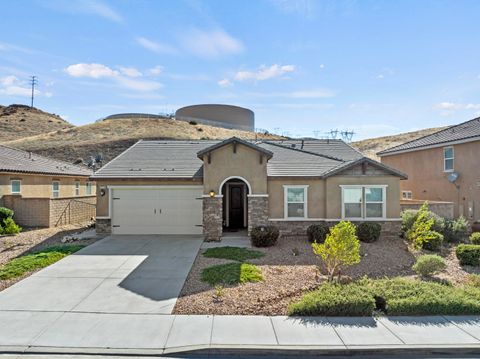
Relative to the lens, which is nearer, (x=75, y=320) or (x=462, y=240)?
(x=75, y=320)

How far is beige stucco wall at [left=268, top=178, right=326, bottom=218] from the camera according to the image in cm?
1496

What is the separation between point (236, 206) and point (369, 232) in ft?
24.1

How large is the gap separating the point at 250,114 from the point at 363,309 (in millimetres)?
82014

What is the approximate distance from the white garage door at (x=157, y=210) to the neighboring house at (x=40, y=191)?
462cm

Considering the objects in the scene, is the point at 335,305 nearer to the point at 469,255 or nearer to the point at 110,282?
the point at 110,282

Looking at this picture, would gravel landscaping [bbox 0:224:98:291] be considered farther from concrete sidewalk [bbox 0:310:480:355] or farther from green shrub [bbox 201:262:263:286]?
green shrub [bbox 201:262:263:286]

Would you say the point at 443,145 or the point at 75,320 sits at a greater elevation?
the point at 443,145

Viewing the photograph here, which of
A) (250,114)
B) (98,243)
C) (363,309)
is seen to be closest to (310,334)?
(363,309)

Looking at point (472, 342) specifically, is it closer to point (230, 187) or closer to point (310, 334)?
point (310, 334)

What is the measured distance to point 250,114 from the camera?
86.6 meters

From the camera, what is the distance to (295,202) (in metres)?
15.0

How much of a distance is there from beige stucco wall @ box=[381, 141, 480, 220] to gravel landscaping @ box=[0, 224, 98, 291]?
19794 mm

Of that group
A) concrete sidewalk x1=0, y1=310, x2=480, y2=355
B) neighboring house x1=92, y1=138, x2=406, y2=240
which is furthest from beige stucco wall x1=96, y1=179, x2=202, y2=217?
concrete sidewalk x1=0, y1=310, x2=480, y2=355

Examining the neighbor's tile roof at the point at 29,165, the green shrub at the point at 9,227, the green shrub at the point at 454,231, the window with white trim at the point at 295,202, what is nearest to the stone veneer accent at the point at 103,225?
the green shrub at the point at 9,227
